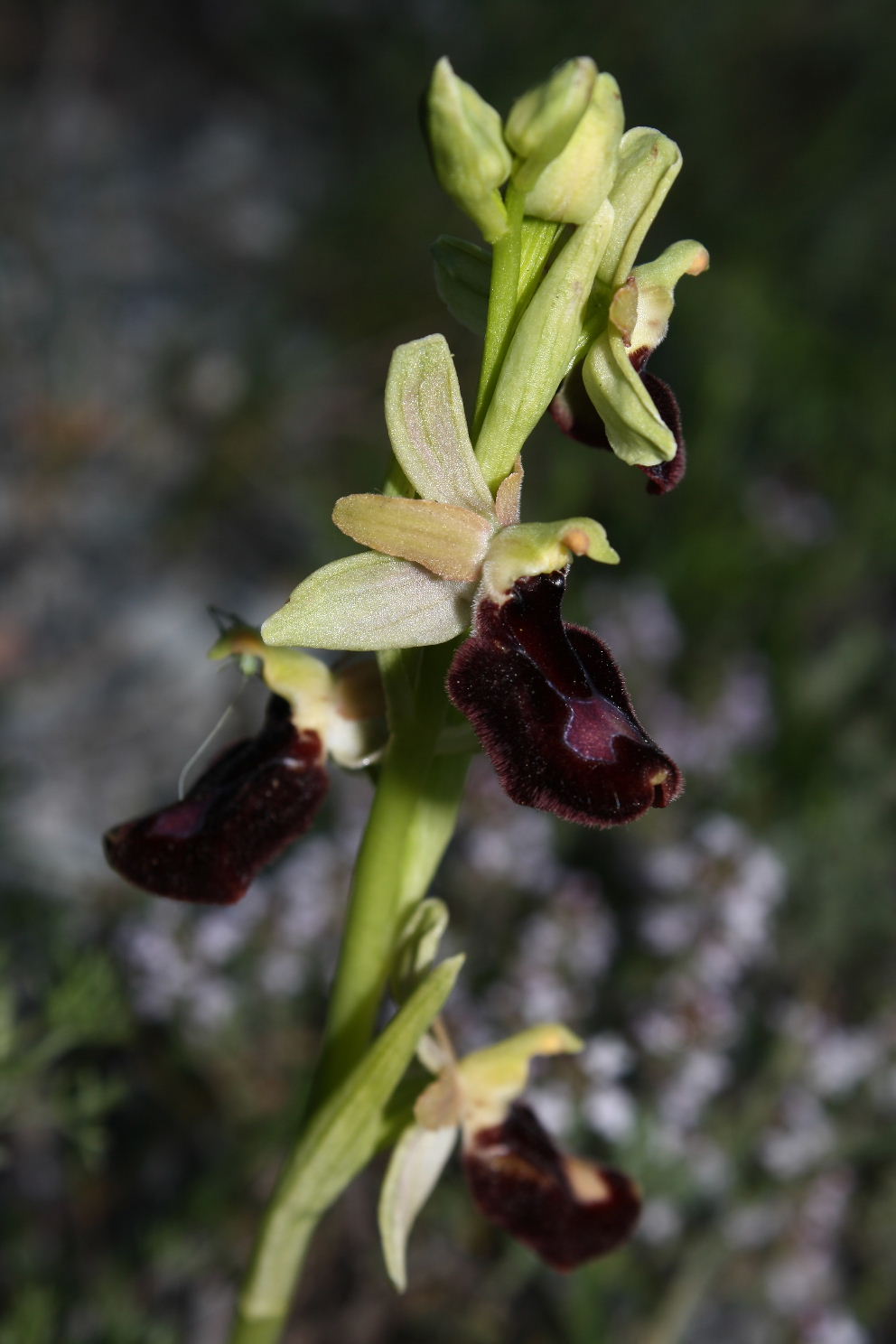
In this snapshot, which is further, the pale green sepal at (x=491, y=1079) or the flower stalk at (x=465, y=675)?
the pale green sepal at (x=491, y=1079)

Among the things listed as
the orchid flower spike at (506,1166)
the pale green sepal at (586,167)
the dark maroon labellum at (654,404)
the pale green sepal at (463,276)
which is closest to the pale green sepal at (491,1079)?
the orchid flower spike at (506,1166)

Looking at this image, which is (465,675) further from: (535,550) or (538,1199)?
(538,1199)

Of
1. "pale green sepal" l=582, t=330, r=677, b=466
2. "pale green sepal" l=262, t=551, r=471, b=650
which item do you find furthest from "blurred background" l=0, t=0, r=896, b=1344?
"pale green sepal" l=582, t=330, r=677, b=466

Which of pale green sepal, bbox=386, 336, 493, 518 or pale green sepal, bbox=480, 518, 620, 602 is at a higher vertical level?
pale green sepal, bbox=386, 336, 493, 518

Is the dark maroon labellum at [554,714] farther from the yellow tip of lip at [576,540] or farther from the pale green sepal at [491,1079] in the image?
the pale green sepal at [491,1079]

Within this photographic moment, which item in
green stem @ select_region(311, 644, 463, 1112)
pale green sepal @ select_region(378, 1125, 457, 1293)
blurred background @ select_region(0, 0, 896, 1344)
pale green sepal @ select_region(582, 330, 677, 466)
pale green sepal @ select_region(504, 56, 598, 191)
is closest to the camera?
pale green sepal @ select_region(504, 56, 598, 191)

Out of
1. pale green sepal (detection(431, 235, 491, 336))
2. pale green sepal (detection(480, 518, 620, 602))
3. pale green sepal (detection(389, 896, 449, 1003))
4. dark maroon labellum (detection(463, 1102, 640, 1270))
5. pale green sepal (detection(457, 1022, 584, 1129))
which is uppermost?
pale green sepal (detection(431, 235, 491, 336))

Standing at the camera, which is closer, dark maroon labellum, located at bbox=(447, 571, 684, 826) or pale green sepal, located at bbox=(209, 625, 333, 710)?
dark maroon labellum, located at bbox=(447, 571, 684, 826)

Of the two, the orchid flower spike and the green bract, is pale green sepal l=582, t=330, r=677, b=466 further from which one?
the orchid flower spike
